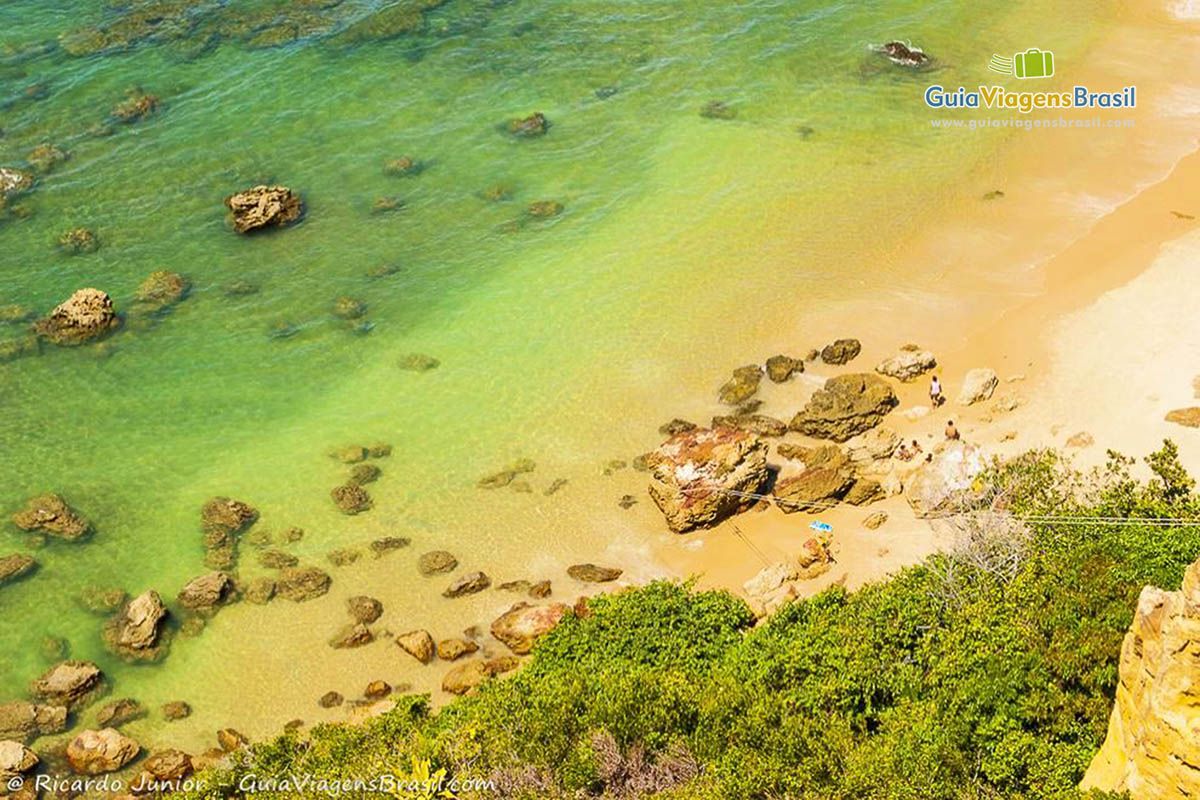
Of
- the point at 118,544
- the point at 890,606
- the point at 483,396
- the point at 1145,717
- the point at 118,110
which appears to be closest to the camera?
the point at 1145,717

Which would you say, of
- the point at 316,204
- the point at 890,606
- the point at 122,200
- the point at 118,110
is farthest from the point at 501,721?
the point at 118,110

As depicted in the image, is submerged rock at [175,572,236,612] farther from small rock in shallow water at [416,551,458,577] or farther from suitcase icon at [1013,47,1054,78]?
suitcase icon at [1013,47,1054,78]

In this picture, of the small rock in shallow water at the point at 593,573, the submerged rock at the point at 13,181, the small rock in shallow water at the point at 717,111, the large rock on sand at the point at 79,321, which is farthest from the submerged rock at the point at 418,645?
the submerged rock at the point at 13,181

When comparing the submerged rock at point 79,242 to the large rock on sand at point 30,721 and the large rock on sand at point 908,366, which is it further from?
the large rock on sand at point 908,366

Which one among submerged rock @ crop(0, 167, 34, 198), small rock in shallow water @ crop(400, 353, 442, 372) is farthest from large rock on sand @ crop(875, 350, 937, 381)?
submerged rock @ crop(0, 167, 34, 198)

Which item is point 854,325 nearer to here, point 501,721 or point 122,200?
point 501,721

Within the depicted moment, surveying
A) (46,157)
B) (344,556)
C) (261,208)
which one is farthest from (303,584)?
(46,157)
